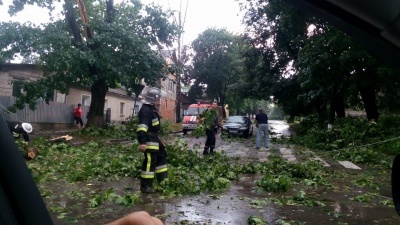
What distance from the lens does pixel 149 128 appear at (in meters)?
7.63

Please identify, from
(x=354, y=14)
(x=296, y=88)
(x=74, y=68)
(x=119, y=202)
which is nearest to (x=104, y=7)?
(x=74, y=68)

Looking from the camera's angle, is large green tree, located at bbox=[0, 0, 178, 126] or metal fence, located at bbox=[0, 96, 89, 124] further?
metal fence, located at bbox=[0, 96, 89, 124]

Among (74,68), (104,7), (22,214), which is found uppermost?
(104,7)

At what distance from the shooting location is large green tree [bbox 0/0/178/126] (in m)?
19.7

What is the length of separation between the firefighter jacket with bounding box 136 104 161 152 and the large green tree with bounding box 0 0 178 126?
13477 millimetres

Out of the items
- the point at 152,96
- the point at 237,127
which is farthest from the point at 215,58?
the point at 152,96

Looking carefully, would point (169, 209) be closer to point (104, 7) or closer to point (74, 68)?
point (74, 68)

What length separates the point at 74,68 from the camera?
67.7ft

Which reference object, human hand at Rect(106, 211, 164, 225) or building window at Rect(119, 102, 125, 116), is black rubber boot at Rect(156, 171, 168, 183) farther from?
building window at Rect(119, 102, 125, 116)

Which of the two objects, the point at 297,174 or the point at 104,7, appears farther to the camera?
the point at 104,7

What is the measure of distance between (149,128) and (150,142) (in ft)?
0.91

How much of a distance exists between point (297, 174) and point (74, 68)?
13.9 meters

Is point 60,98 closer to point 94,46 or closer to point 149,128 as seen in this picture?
point 94,46

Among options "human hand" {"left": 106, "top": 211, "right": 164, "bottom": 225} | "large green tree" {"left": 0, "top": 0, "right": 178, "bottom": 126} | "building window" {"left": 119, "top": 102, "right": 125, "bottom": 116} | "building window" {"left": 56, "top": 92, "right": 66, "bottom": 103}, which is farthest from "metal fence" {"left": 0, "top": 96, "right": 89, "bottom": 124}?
"human hand" {"left": 106, "top": 211, "right": 164, "bottom": 225}
